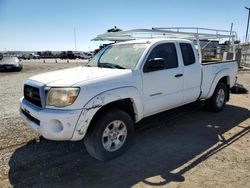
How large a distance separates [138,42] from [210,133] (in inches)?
94.8

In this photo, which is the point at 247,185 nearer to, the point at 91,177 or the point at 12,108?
the point at 91,177

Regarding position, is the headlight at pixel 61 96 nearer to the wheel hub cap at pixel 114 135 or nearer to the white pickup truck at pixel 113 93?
the white pickup truck at pixel 113 93

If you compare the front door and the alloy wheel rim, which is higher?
the front door

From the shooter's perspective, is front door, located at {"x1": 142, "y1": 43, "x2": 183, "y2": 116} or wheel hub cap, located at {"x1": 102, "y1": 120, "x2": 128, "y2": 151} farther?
front door, located at {"x1": 142, "y1": 43, "x2": 183, "y2": 116}

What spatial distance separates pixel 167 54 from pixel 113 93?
5.60 feet

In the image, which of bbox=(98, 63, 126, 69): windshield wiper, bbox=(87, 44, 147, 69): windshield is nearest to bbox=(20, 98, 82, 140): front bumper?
bbox=(98, 63, 126, 69): windshield wiper

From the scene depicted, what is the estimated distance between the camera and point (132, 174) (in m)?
3.48

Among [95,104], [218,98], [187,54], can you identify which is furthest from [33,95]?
[218,98]

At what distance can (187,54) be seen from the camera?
524 cm

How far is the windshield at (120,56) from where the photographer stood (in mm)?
4320

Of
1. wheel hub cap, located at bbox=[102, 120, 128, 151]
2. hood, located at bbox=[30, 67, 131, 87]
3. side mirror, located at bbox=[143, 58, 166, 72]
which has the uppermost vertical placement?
side mirror, located at bbox=[143, 58, 166, 72]

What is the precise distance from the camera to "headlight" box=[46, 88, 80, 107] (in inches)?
132

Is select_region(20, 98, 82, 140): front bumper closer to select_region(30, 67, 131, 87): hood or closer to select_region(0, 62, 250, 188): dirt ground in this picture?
select_region(30, 67, 131, 87): hood

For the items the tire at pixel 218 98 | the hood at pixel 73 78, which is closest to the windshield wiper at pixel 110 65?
the hood at pixel 73 78
